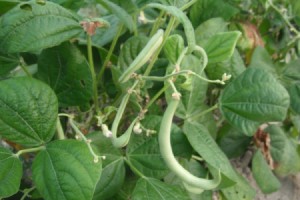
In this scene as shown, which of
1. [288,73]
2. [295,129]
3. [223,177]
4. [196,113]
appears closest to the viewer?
[223,177]

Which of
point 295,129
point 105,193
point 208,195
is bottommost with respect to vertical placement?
point 295,129

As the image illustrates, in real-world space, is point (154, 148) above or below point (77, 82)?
below

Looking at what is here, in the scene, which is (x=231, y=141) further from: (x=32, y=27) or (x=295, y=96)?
(x=32, y=27)

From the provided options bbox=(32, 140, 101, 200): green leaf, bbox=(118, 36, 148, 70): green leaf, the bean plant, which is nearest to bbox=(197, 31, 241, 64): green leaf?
the bean plant

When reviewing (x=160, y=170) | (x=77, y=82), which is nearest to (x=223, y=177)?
(x=160, y=170)

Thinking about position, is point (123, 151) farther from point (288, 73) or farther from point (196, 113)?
point (288, 73)
